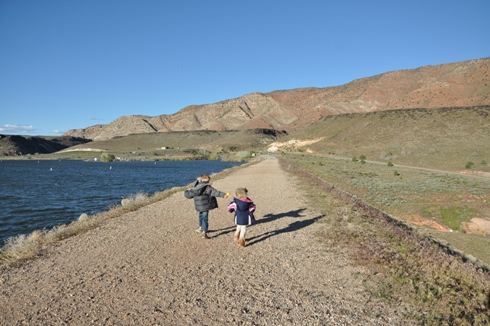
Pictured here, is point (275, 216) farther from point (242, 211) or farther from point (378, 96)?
point (378, 96)

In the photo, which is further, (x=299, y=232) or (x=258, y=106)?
(x=258, y=106)

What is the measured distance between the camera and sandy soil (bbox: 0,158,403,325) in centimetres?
468

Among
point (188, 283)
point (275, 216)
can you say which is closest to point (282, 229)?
point (275, 216)

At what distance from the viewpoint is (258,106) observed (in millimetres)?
198750

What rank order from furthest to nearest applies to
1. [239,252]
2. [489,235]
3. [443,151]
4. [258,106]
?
[258,106], [443,151], [489,235], [239,252]

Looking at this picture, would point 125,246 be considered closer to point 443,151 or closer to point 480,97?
point 443,151

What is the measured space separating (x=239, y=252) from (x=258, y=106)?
195 metres

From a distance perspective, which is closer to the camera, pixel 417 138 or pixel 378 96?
pixel 417 138

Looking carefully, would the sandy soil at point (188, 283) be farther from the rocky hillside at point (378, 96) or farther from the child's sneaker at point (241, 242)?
the rocky hillside at point (378, 96)

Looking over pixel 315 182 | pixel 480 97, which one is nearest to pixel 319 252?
pixel 315 182

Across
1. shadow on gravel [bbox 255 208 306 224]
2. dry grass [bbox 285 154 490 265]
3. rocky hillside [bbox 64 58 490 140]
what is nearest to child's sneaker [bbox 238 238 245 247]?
shadow on gravel [bbox 255 208 306 224]

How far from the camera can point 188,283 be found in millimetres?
5824

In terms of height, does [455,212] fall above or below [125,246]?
below

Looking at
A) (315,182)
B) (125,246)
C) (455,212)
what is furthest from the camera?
(315,182)
